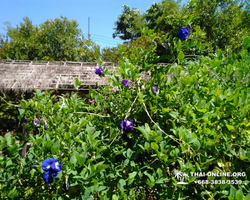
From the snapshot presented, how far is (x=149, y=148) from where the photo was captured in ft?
3.08

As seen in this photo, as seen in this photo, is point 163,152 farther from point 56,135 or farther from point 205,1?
point 205,1

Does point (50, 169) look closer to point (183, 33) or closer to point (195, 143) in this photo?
point (195, 143)

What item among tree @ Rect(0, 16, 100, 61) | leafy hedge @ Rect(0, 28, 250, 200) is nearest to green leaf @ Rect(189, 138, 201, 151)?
leafy hedge @ Rect(0, 28, 250, 200)

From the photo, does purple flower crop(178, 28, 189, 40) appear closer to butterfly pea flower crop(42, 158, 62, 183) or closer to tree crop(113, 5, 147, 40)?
butterfly pea flower crop(42, 158, 62, 183)

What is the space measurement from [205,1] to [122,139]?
11202 mm

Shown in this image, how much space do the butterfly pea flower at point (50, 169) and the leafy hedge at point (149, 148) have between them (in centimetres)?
5

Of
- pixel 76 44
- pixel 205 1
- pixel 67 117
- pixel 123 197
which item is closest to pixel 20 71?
pixel 67 117

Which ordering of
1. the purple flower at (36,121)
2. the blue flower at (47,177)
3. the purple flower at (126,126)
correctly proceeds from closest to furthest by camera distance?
the blue flower at (47,177), the purple flower at (126,126), the purple flower at (36,121)

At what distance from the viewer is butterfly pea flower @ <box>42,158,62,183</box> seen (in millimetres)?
878

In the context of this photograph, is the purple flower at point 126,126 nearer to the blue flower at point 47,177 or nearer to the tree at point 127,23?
the blue flower at point 47,177

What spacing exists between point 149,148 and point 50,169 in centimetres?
46

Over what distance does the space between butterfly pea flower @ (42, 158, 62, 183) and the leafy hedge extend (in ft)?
0.16

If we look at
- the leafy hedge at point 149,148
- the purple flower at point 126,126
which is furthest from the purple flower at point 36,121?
the purple flower at point 126,126

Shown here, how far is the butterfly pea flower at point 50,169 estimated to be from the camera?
0.88 m
